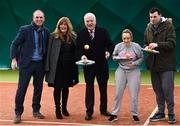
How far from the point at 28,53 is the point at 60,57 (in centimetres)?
59

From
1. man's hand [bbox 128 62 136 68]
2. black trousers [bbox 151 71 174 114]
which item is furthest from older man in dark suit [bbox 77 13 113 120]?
black trousers [bbox 151 71 174 114]

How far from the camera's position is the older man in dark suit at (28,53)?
8.55m

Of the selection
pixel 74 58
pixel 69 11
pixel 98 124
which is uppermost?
pixel 69 11

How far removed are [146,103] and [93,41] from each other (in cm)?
239

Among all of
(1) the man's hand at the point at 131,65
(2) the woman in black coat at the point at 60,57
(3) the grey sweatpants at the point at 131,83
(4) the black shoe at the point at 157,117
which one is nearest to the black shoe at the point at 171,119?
(4) the black shoe at the point at 157,117

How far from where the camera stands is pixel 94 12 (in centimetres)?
1666

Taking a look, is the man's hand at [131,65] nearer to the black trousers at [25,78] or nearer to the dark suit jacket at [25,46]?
the black trousers at [25,78]

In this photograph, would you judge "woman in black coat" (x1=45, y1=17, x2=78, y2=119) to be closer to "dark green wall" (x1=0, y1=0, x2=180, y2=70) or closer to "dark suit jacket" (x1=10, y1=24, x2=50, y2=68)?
"dark suit jacket" (x1=10, y1=24, x2=50, y2=68)

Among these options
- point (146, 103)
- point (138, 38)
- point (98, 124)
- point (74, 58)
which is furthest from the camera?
point (138, 38)

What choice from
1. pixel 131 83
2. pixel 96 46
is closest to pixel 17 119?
pixel 96 46

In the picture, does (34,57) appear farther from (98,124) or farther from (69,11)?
(69,11)

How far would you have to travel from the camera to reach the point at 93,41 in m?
8.71

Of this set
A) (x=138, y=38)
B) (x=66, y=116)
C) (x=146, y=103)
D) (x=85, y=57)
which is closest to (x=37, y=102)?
(x=66, y=116)

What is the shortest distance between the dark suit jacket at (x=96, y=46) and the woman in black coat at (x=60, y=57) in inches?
6.6
